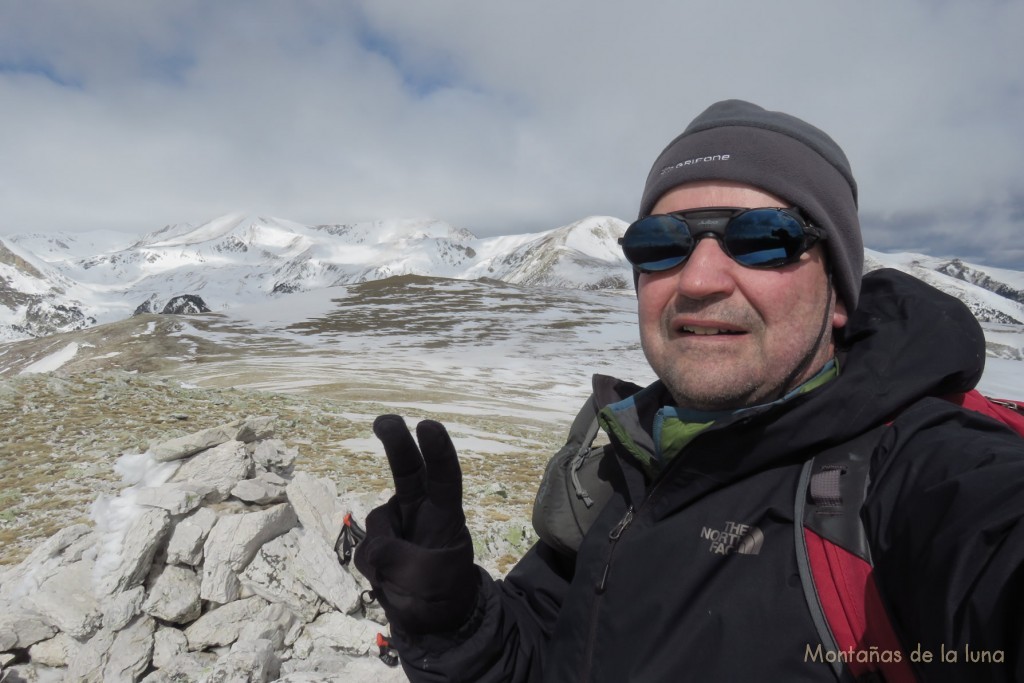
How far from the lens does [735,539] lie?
1774mm

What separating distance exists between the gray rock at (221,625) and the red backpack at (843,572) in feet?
17.3

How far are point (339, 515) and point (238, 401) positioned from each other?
10.6 metres

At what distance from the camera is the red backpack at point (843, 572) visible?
1.40m

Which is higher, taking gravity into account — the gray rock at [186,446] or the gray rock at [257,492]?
the gray rock at [186,446]

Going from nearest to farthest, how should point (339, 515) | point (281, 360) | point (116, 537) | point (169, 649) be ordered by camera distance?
point (169, 649) < point (116, 537) < point (339, 515) < point (281, 360)

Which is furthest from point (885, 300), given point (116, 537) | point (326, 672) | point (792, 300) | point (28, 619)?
point (28, 619)

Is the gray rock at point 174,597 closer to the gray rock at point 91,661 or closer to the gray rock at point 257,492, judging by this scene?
the gray rock at point 91,661

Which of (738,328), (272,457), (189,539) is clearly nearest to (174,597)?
(189,539)

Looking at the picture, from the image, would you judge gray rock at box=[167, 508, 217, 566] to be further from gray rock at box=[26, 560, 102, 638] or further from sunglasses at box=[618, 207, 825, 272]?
sunglasses at box=[618, 207, 825, 272]

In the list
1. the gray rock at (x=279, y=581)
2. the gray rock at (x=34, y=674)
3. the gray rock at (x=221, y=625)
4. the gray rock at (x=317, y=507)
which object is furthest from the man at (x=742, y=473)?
the gray rock at (x=34, y=674)

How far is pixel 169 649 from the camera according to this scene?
467 cm

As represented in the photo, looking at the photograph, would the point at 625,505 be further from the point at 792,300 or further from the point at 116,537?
the point at 116,537

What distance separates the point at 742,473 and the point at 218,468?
6779 mm

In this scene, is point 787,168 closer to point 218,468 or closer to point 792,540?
point 792,540
